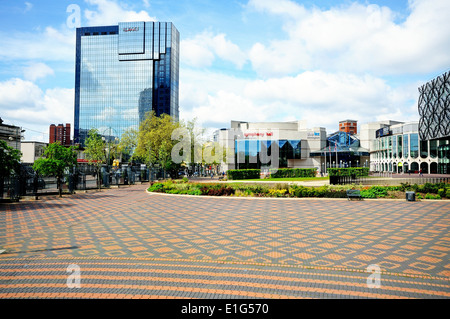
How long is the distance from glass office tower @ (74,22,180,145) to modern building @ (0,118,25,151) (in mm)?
64101

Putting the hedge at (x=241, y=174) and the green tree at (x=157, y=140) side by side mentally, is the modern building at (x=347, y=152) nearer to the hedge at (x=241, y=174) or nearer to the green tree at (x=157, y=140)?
the hedge at (x=241, y=174)

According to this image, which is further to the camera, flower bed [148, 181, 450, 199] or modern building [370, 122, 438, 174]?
modern building [370, 122, 438, 174]

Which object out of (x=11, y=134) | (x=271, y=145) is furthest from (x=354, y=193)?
(x=11, y=134)

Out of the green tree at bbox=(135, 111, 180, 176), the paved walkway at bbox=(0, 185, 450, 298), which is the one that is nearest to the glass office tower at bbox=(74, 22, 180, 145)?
the green tree at bbox=(135, 111, 180, 176)

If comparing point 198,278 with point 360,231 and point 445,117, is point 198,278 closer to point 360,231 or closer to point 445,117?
point 360,231

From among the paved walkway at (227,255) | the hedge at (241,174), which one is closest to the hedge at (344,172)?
the hedge at (241,174)

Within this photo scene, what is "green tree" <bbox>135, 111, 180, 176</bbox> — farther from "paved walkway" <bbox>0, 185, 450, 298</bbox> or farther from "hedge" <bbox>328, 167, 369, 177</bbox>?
"paved walkway" <bbox>0, 185, 450, 298</bbox>

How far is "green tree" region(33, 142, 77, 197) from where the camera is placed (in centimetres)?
1916

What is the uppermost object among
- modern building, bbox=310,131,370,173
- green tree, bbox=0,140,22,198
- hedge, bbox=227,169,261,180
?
modern building, bbox=310,131,370,173

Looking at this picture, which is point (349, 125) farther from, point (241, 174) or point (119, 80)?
point (241, 174)

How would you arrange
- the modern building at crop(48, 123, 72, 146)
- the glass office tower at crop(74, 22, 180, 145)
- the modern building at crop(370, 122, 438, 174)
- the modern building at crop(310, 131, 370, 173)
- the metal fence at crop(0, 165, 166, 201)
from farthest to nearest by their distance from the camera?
the modern building at crop(48, 123, 72, 146) → the glass office tower at crop(74, 22, 180, 145) → the modern building at crop(310, 131, 370, 173) → the modern building at crop(370, 122, 438, 174) → the metal fence at crop(0, 165, 166, 201)

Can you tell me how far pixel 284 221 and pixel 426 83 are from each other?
64.4 meters

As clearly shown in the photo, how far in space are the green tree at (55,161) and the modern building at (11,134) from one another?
29775 mm
